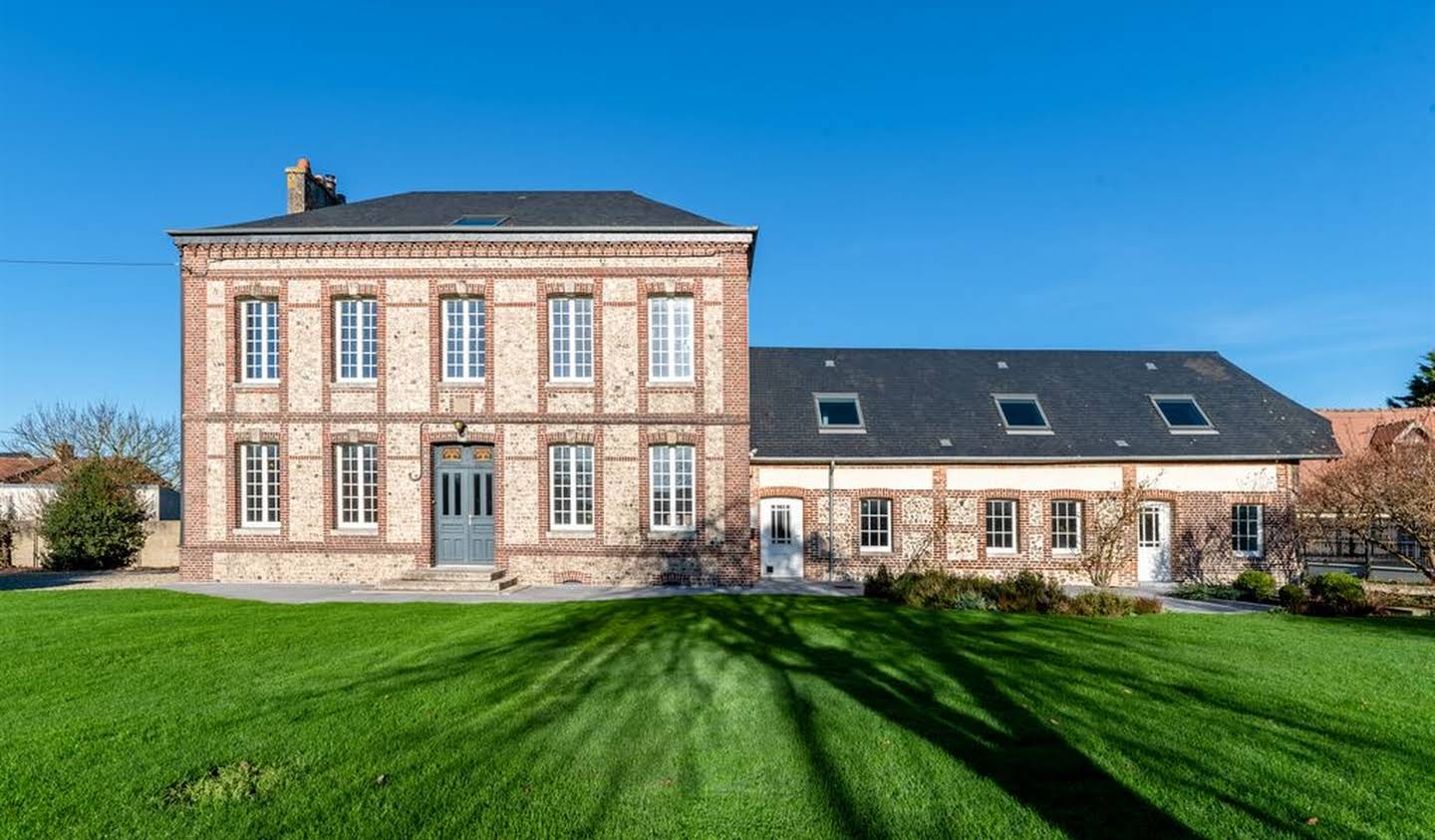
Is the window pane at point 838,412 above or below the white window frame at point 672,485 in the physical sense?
above

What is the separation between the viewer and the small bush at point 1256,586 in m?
15.0

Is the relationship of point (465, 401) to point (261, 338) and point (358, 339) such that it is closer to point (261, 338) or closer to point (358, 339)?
point (358, 339)

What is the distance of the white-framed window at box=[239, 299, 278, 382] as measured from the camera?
16.7 metres

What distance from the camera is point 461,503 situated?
54.4 feet

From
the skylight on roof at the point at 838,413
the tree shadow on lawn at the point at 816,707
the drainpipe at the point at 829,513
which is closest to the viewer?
the tree shadow on lawn at the point at 816,707

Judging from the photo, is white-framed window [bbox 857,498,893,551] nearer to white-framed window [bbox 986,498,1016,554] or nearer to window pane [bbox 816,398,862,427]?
window pane [bbox 816,398,862,427]

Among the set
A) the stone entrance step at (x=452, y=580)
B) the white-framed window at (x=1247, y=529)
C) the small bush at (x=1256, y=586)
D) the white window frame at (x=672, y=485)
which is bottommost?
the small bush at (x=1256, y=586)

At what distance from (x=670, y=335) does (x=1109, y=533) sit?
418 inches

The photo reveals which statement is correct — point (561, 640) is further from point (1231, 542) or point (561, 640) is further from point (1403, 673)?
point (1231, 542)

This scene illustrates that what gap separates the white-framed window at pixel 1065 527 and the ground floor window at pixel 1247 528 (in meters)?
3.84

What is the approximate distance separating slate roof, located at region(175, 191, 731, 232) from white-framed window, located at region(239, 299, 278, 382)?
1.68 m

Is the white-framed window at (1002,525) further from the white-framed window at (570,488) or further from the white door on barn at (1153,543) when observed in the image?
the white-framed window at (570,488)

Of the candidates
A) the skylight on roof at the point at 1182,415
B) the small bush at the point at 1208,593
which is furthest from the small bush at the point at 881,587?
the skylight on roof at the point at 1182,415

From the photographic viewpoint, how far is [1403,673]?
25.5 feet
